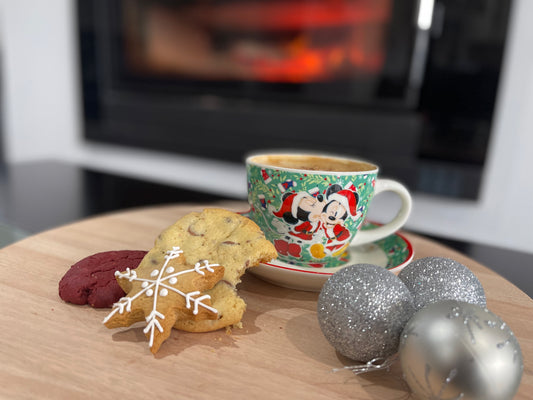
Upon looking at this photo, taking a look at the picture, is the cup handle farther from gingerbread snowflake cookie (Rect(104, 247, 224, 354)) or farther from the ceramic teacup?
gingerbread snowflake cookie (Rect(104, 247, 224, 354))

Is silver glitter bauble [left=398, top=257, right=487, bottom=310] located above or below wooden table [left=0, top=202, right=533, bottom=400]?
above

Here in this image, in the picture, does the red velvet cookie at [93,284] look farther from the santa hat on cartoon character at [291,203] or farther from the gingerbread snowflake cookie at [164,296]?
the santa hat on cartoon character at [291,203]

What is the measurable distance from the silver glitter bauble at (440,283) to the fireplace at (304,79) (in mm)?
938

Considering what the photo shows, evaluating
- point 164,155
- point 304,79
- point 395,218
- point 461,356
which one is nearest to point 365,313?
point 461,356

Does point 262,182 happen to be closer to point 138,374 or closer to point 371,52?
point 138,374

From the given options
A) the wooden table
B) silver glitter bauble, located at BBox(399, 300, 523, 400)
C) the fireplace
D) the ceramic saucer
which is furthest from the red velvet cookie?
the fireplace

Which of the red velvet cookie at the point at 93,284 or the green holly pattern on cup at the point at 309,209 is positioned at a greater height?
the green holly pattern on cup at the point at 309,209

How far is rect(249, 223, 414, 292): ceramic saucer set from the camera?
41 cm

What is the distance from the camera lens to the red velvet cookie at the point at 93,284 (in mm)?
375

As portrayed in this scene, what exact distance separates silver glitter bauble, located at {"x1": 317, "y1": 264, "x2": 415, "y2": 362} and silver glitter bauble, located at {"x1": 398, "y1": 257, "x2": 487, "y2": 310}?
0.09 feet

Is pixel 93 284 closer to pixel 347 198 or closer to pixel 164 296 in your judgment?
pixel 164 296

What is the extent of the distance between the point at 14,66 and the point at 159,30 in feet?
2.78

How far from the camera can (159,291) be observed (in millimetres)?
337

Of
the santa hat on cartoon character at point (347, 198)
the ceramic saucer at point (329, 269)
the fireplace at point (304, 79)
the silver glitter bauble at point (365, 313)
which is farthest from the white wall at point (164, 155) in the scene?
the silver glitter bauble at point (365, 313)
